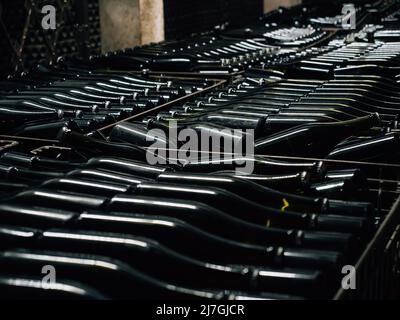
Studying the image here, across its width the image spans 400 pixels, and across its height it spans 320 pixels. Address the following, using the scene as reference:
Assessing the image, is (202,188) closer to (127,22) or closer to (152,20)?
(127,22)

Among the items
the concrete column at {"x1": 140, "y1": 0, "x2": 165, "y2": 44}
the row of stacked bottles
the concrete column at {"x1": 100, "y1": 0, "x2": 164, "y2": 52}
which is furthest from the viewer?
the concrete column at {"x1": 140, "y1": 0, "x2": 165, "y2": 44}

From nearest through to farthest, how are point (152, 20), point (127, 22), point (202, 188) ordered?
point (202, 188) < point (127, 22) < point (152, 20)

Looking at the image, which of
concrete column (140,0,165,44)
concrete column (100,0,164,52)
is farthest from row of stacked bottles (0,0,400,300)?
concrete column (140,0,165,44)

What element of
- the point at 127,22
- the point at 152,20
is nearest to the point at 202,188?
the point at 127,22

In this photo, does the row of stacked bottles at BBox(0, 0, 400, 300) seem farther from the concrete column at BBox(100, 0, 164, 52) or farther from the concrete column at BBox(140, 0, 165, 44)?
the concrete column at BBox(140, 0, 165, 44)

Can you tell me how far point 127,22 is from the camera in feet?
32.9

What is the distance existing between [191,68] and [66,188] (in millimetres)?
3827

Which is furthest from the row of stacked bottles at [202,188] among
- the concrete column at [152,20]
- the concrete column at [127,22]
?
the concrete column at [152,20]

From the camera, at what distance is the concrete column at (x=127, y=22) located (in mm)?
9906

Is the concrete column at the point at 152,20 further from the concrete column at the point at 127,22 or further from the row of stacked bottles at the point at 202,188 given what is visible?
the row of stacked bottles at the point at 202,188

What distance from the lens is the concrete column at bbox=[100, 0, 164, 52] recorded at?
9.91 metres
